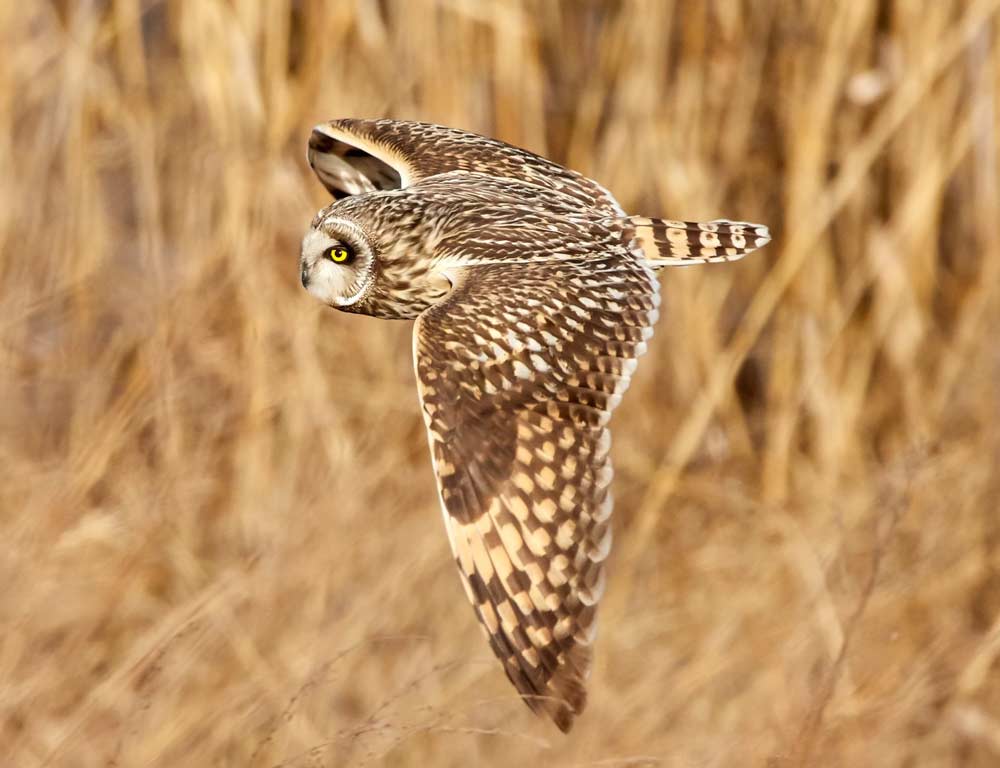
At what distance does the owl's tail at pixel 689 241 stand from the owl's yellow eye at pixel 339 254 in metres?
0.44

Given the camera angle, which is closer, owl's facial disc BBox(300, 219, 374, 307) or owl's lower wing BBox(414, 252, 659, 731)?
owl's lower wing BBox(414, 252, 659, 731)

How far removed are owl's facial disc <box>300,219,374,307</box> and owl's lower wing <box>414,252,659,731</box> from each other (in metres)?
0.21

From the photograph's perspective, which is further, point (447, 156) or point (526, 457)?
point (447, 156)

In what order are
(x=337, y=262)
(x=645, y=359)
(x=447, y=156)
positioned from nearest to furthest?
(x=337, y=262)
(x=447, y=156)
(x=645, y=359)

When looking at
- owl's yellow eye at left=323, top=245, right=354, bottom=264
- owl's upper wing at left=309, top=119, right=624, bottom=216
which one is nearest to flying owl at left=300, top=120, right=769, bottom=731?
owl's yellow eye at left=323, top=245, right=354, bottom=264

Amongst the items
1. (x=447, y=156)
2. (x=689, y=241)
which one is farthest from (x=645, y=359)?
(x=689, y=241)

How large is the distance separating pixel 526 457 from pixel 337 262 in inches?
18.4

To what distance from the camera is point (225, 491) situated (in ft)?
13.8

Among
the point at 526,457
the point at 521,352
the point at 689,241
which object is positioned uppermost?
the point at 689,241

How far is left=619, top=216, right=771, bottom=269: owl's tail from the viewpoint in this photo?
2.58m

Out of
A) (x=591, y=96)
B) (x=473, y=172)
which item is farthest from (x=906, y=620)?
(x=473, y=172)

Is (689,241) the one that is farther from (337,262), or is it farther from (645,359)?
(645,359)

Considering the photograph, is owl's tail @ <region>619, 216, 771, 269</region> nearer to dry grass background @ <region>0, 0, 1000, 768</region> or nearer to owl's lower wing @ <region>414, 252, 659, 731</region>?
owl's lower wing @ <region>414, 252, 659, 731</region>

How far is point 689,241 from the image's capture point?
259 centimetres
